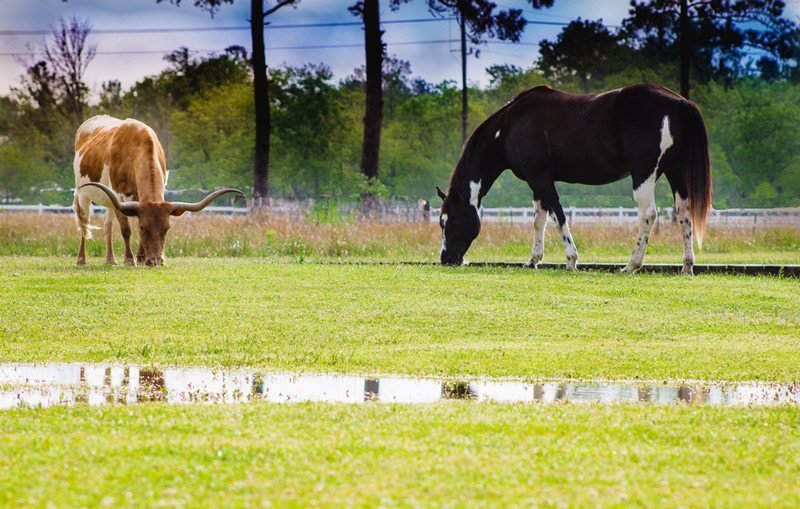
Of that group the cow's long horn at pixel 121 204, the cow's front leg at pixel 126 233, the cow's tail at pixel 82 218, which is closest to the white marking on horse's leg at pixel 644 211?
the cow's long horn at pixel 121 204

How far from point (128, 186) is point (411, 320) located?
8.30m

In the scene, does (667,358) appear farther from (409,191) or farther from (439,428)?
(409,191)

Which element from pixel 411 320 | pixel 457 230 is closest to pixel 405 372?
pixel 411 320

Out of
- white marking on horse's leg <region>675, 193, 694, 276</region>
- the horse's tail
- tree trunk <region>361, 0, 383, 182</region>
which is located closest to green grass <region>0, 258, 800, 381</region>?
white marking on horse's leg <region>675, 193, 694, 276</region>

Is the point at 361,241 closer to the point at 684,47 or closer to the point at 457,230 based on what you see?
the point at 457,230

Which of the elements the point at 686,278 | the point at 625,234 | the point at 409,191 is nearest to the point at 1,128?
the point at 409,191

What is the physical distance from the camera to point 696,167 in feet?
55.3

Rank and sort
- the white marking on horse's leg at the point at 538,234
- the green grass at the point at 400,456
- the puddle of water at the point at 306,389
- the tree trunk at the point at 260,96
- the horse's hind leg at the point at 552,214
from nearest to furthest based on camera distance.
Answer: the green grass at the point at 400,456, the puddle of water at the point at 306,389, the horse's hind leg at the point at 552,214, the white marking on horse's leg at the point at 538,234, the tree trunk at the point at 260,96

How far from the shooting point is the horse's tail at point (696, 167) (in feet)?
55.1

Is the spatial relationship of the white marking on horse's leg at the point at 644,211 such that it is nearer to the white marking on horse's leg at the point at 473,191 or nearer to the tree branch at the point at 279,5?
the white marking on horse's leg at the point at 473,191

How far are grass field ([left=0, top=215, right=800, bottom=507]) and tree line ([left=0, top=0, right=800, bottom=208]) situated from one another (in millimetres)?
44929

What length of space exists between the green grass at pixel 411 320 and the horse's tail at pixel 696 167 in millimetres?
1013

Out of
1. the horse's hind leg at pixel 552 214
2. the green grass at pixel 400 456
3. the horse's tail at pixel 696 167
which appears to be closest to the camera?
the green grass at pixel 400 456

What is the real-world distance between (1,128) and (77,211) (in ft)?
199
